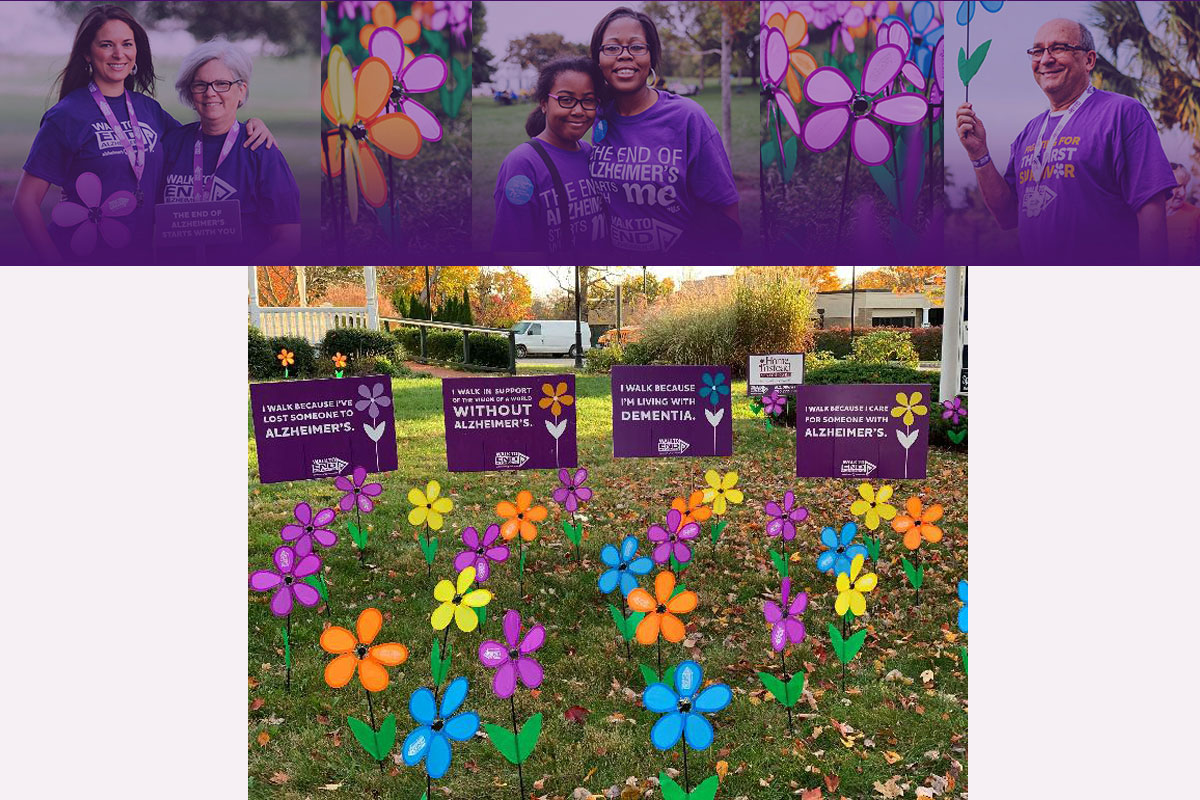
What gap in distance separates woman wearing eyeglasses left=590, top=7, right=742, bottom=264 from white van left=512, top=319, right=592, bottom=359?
2.22 m

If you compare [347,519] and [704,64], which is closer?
[704,64]

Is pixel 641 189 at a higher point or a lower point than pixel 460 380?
higher

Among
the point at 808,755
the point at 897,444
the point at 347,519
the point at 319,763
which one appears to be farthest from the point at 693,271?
the point at 319,763

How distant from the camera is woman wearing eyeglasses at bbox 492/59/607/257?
2.85 m

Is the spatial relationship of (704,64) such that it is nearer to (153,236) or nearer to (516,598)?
(153,236)

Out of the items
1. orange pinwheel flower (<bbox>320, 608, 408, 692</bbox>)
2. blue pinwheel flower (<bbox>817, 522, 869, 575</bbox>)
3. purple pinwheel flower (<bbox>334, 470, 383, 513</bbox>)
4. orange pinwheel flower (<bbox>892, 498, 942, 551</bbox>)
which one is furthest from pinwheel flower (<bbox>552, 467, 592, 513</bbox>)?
orange pinwheel flower (<bbox>320, 608, 408, 692</bbox>)

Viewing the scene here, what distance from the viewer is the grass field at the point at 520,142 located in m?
2.86

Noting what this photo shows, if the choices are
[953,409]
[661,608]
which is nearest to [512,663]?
[661,608]

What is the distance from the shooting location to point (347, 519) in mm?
5078

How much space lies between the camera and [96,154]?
2707 millimetres

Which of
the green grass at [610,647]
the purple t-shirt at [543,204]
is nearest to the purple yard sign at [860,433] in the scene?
the green grass at [610,647]

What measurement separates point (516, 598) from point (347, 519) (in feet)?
4.15

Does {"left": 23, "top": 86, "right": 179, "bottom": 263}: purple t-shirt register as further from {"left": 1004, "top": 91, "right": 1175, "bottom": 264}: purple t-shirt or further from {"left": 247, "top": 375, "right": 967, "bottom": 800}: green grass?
{"left": 1004, "top": 91, "right": 1175, "bottom": 264}: purple t-shirt

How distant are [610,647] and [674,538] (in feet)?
2.07
